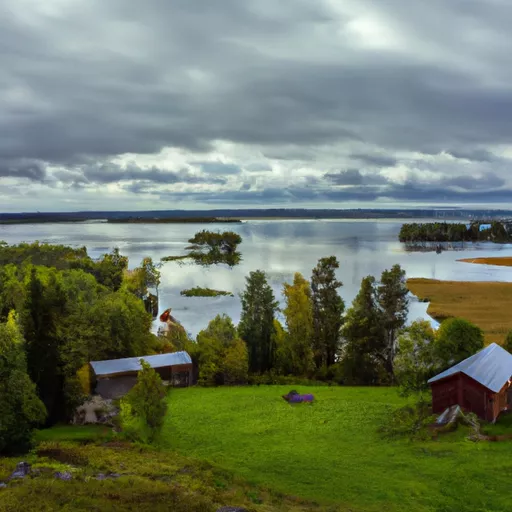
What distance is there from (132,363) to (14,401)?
13.4m

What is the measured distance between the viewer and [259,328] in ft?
149

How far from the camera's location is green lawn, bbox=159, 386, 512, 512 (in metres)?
20.3

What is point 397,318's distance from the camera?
43062 millimetres

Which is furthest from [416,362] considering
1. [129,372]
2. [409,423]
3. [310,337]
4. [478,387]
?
[129,372]

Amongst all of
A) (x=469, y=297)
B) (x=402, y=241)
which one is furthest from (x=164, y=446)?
(x=402, y=241)

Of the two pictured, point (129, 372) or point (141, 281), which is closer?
point (129, 372)

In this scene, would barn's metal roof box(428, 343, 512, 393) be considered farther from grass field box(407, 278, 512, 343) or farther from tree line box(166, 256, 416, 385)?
grass field box(407, 278, 512, 343)

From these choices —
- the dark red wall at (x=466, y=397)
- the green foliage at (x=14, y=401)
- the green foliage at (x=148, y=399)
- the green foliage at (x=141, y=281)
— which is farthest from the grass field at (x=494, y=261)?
the green foliage at (x=14, y=401)

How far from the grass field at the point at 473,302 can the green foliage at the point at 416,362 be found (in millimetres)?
22021

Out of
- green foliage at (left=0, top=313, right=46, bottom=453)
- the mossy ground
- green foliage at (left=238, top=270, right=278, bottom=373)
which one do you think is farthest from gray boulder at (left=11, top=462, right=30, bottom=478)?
green foliage at (left=238, top=270, right=278, bottom=373)

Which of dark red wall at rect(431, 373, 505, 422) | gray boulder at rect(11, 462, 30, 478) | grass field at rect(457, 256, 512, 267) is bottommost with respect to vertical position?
gray boulder at rect(11, 462, 30, 478)

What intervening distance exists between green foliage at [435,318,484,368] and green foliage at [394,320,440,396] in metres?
0.67

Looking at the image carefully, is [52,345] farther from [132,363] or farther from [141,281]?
[141,281]

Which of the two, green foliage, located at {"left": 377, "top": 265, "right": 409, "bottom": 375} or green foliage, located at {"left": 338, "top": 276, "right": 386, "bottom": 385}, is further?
green foliage, located at {"left": 377, "top": 265, "right": 409, "bottom": 375}
